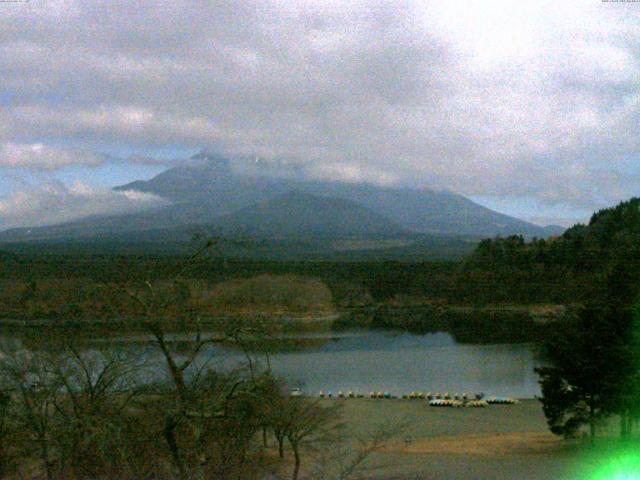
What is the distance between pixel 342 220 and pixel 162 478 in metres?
125

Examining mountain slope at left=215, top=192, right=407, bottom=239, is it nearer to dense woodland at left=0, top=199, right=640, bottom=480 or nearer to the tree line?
dense woodland at left=0, top=199, right=640, bottom=480

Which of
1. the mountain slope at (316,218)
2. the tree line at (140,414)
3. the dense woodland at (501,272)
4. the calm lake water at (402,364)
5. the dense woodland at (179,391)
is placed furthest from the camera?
the mountain slope at (316,218)

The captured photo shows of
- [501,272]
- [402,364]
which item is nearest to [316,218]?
[501,272]

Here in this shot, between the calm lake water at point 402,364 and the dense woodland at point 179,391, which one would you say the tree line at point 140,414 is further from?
the calm lake water at point 402,364

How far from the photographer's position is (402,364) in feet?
73.2

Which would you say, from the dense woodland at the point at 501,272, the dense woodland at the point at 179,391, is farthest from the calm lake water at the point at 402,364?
the dense woodland at the point at 501,272

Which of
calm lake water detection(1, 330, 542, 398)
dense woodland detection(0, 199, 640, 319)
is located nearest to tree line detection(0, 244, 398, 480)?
calm lake water detection(1, 330, 542, 398)

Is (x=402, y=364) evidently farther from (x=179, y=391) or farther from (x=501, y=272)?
(x=179, y=391)

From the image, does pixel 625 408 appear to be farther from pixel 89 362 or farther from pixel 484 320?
pixel 484 320

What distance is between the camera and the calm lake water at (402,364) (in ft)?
59.8

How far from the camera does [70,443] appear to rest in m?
3.74

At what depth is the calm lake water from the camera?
59.8 feet

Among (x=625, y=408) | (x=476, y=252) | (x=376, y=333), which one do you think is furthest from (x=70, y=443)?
(x=476, y=252)

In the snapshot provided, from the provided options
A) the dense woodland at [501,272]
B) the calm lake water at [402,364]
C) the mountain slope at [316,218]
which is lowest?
the calm lake water at [402,364]
